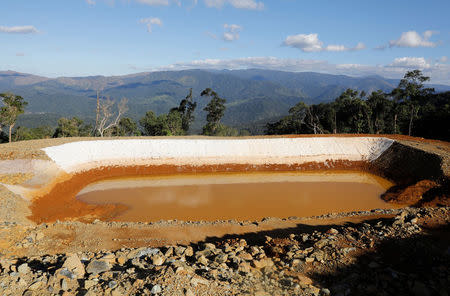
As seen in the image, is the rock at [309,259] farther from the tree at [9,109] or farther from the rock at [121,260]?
the tree at [9,109]

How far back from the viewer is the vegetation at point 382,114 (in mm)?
33000

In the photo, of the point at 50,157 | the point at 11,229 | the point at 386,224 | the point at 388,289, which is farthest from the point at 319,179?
the point at 50,157

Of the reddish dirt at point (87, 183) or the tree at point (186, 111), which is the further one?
the tree at point (186, 111)

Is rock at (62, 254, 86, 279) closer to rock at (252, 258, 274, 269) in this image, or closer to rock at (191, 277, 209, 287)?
rock at (191, 277, 209, 287)

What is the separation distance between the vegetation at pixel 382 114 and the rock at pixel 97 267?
3375 centimetres

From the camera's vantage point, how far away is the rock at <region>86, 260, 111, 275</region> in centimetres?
627

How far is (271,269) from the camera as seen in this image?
6695mm

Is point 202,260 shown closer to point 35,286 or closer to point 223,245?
point 223,245

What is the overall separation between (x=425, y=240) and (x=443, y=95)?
5581 centimetres

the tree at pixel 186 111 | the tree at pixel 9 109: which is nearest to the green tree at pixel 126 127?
the tree at pixel 186 111

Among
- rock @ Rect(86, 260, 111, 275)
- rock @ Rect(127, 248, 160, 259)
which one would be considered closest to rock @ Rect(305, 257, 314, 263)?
rock @ Rect(127, 248, 160, 259)

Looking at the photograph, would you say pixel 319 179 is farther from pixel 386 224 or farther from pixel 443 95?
pixel 443 95

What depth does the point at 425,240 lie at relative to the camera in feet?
25.3

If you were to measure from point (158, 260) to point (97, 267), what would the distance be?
1480mm
